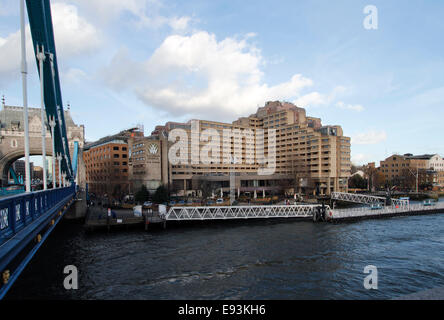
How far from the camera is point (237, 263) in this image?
811 inches

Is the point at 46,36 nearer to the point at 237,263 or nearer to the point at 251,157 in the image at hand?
the point at 237,263

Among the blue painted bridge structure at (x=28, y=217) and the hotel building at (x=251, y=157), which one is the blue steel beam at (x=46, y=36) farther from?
the hotel building at (x=251, y=157)

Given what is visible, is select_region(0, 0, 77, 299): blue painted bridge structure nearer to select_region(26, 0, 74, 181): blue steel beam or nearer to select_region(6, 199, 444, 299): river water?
select_region(26, 0, 74, 181): blue steel beam

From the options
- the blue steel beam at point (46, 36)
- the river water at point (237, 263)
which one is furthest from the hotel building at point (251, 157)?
the blue steel beam at point (46, 36)

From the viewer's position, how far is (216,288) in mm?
16156

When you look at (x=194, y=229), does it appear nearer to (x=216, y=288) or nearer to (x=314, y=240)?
(x=314, y=240)

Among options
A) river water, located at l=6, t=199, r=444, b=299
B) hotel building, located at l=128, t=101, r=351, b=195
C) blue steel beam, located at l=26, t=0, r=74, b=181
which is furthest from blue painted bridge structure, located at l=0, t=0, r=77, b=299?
hotel building, located at l=128, t=101, r=351, b=195

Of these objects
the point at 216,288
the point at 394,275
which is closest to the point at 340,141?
the point at 394,275

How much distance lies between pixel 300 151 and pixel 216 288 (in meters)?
77.1

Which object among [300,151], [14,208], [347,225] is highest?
[300,151]

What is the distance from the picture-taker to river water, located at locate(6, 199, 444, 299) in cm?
1602

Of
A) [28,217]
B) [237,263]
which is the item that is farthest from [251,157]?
[28,217]

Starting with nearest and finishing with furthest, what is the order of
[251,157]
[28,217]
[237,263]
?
[28,217]
[237,263]
[251,157]

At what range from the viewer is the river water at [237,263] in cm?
1602
